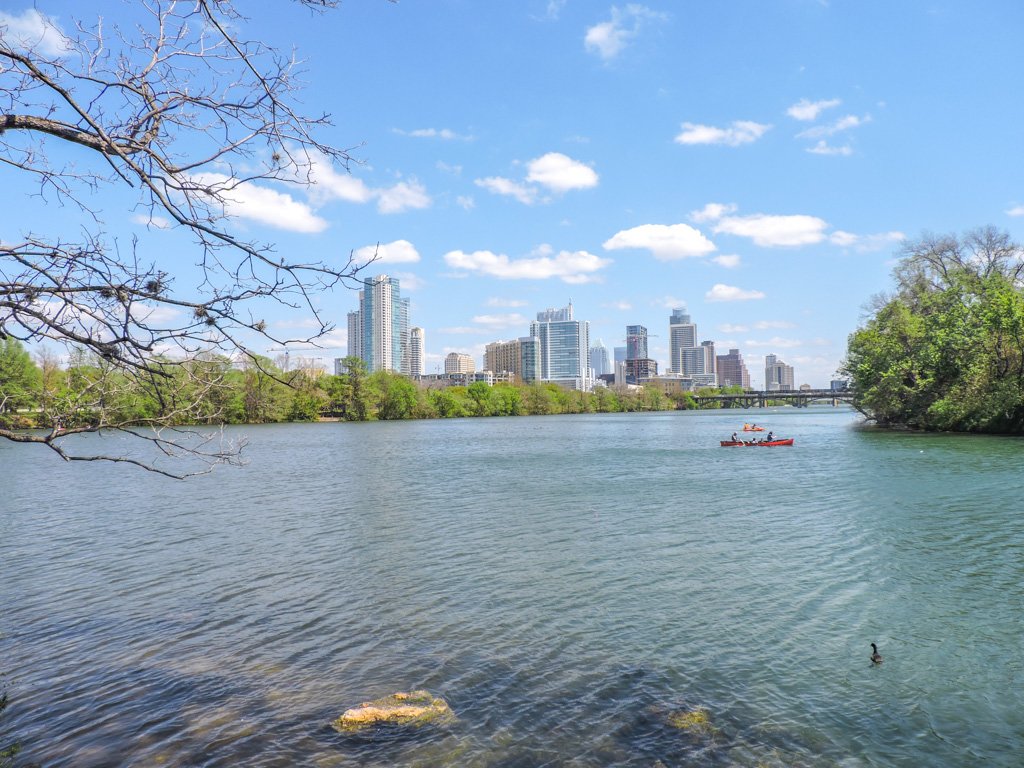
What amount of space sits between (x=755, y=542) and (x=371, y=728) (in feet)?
41.6

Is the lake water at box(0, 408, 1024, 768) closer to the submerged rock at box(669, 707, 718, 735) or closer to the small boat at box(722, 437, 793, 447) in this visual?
the submerged rock at box(669, 707, 718, 735)

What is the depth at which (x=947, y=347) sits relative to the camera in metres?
54.1

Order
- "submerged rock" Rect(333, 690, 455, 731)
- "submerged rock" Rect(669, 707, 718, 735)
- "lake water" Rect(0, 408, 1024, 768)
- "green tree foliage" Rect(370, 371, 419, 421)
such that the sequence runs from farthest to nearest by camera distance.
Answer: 1. "green tree foliage" Rect(370, 371, 419, 421)
2. "submerged rock" Rect(333, 690, 455, 731)
3. "submerged rock" Rect(669, 707, 718, 735)
4. "lake water" Rect(0, 408, 1024, 768)

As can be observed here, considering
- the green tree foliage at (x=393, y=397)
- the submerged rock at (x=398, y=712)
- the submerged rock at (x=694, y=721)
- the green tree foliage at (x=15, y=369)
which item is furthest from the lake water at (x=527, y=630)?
the green tree foliage at (x=393, y=397)

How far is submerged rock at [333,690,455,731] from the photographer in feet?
26.2

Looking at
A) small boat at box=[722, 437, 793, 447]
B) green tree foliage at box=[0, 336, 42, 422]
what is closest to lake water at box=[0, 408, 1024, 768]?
green tree foliage at box=[0, 336, 42, 422]

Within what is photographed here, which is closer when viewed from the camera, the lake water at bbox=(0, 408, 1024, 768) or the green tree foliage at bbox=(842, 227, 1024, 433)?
the lake water at bbox=(0, 408, 1024, 768)

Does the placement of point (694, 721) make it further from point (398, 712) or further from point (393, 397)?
point (393, 397)

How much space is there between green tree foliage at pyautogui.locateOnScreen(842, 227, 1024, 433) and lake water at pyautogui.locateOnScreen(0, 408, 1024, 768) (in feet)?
99.4

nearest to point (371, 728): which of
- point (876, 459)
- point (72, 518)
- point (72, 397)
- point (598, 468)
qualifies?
→ point (72, 397)

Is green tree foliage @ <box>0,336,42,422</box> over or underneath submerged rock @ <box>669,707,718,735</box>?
over

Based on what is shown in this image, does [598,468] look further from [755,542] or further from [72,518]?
[72,518]

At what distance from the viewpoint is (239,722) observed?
318 inches

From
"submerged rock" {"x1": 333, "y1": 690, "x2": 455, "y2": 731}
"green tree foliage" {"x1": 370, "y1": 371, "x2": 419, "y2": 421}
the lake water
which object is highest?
"green tree foliage" {"x1": 370, "y1": 371, "x2": 419, "y2": 421}
